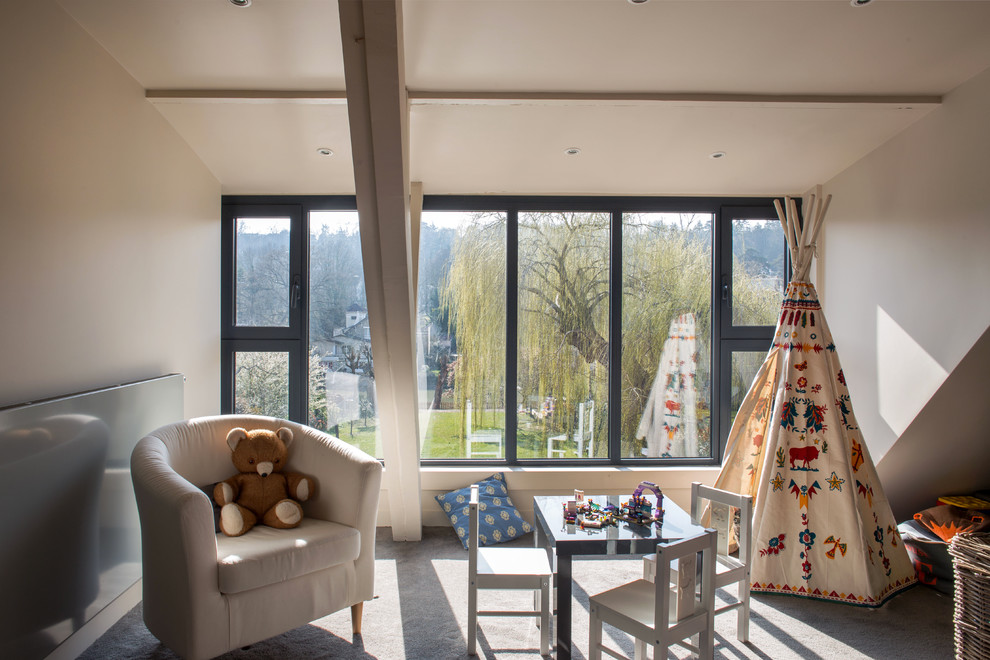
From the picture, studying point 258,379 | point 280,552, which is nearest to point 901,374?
point 280,552

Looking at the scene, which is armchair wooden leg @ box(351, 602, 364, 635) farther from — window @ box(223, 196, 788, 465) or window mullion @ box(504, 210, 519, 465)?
window mullion @ box(504, 210, 519, 465)

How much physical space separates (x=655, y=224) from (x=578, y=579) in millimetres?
2270

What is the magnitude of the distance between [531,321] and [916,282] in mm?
2088

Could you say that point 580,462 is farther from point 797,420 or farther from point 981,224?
point 981,224

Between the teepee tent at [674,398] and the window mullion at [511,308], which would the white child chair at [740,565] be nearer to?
the teepee tent at [674,398]

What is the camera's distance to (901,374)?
3.06 m

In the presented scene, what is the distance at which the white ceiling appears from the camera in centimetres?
221

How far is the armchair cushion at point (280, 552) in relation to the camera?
208 cm

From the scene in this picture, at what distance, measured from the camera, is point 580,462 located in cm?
389

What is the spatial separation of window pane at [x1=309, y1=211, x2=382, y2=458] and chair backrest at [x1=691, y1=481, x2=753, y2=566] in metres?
2.06

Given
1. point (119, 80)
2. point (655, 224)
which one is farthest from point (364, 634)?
point (655, 224)

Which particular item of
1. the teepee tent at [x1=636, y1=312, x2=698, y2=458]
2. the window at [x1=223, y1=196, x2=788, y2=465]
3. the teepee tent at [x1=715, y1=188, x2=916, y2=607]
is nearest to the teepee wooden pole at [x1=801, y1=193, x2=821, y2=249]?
the teepee tent at [x1=715, y1=188, x2=916, y2=607]

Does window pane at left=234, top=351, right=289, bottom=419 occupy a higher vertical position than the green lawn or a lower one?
higher

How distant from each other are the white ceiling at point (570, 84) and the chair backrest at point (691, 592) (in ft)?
6.15
